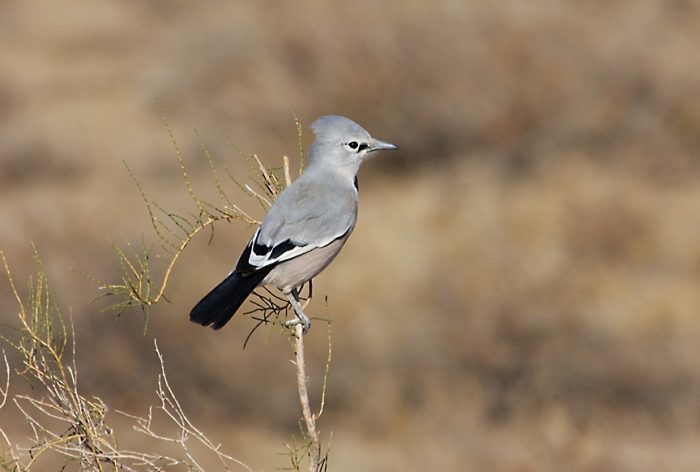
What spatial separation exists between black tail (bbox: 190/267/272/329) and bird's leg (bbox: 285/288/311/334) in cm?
24

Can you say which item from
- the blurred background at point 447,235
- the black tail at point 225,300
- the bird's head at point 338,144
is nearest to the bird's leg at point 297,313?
the black tail at point 225,300

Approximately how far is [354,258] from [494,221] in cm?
182

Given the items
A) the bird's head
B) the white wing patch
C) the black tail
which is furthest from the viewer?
the bird's head

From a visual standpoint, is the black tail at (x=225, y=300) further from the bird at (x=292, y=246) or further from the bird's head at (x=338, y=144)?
the bird's head at (x=338, y=144)

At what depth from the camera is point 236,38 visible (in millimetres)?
→ 16156

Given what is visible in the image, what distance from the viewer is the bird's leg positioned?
564cm

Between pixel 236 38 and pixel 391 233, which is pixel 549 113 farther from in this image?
pixel 236 38

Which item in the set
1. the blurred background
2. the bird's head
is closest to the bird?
the bird's head

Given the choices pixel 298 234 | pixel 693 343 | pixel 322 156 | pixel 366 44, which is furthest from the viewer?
pixel 366 44

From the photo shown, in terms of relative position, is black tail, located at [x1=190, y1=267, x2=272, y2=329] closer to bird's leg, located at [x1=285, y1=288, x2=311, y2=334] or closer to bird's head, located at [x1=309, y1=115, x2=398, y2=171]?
bird's leg, located at [x1=285, y1=288, x2=311, y2=334]

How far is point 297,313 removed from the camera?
573 cm

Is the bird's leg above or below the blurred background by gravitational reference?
below

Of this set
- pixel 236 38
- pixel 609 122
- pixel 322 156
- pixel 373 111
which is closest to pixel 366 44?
pixel 373 111

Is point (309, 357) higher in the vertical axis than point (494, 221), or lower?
lower
